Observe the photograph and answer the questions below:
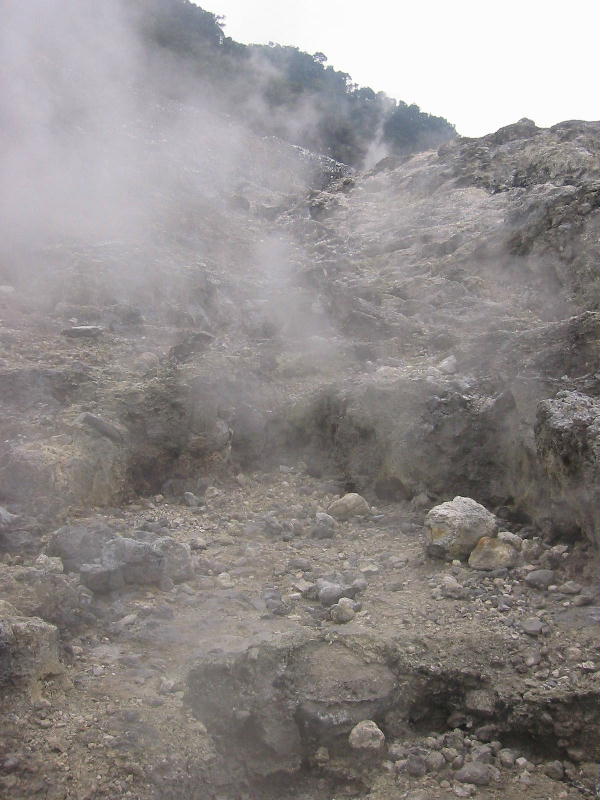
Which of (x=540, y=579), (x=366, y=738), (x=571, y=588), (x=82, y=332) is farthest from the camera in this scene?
(x=82, y=332)

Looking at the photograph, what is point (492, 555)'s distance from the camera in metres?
2.99

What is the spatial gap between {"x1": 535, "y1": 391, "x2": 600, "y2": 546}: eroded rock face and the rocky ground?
0.06 feet

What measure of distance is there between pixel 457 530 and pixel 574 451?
62 cm

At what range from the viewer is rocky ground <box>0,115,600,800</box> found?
2111 millimetres

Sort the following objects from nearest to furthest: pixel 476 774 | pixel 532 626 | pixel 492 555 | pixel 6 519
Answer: pixel 476 774 < pixel 532 626 < pixel 492 555 < pixel 6 519

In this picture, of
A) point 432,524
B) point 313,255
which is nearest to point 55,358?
point 432,524

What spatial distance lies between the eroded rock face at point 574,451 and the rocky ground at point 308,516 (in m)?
0.02

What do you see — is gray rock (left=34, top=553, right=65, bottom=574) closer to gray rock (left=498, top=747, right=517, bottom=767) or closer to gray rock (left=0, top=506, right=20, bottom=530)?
gray rock (left=0, top=506, right=20, bottom=530)

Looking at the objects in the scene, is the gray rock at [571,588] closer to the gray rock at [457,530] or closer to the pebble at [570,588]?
the pebble at [570,588]

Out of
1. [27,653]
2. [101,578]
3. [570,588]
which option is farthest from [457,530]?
[27,653]

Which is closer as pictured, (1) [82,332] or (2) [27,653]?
(2) [27,653]

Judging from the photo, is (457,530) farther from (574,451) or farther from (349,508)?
(349,508)

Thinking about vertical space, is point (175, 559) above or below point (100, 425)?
below

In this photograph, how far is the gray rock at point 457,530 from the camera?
10.2ft
